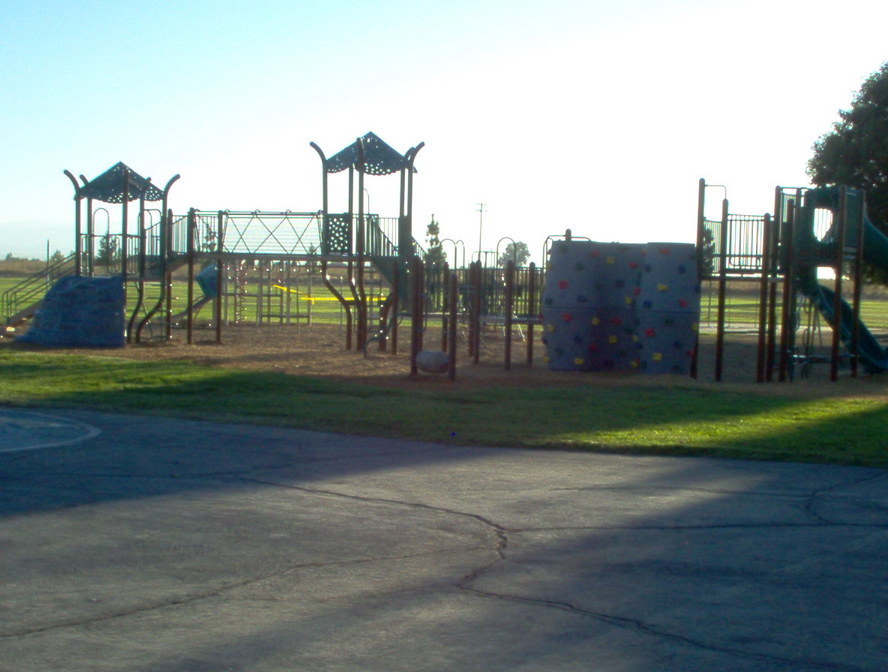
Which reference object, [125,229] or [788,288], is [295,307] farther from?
[788,288]

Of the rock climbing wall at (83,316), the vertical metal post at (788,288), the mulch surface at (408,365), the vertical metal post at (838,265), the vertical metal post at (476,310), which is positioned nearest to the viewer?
the mulch surface at (408,365)

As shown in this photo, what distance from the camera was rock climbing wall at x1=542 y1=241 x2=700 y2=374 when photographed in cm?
2039

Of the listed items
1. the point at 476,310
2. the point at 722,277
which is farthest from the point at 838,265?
the point at 476,310

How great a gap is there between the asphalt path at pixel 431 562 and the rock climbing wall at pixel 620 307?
34.7ft

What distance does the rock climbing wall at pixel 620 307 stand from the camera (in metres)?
20.4

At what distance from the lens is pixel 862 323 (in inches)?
868

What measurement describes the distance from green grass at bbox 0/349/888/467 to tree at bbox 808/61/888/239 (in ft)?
55.1

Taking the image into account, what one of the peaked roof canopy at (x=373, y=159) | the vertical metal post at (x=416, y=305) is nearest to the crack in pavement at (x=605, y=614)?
the vertical metal post at (x=416, y=305)

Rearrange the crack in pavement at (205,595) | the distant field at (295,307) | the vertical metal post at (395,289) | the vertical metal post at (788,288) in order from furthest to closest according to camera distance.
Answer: the distant field at (295,307) → the vertical metal post at (395,289) → the vertical metal post at (788,288) → the crack in pavement at (205,595)

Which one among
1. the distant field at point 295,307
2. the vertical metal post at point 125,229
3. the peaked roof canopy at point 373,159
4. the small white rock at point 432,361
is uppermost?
the peaked roof canopy at point 373,159

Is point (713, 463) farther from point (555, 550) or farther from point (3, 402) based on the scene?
point (3, 402)

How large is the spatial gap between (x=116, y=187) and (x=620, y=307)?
13.8m

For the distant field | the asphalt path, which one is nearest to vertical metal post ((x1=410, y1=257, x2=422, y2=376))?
the asphalt path

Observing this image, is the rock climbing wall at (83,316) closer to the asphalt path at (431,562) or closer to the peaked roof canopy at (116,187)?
the peaked roof canopy at (116,187)
